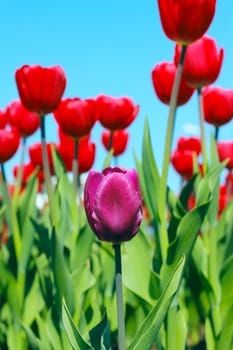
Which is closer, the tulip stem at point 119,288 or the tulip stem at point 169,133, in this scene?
the tulip stem at point 119,288

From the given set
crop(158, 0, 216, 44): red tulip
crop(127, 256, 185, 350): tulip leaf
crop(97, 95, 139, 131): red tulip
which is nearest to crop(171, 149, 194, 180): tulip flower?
crop(97, 95, 139, 131): red tulip

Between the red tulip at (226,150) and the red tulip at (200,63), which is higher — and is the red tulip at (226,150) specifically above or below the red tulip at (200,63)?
below

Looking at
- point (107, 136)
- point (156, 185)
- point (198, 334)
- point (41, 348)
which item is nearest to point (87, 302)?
point (41, 348)

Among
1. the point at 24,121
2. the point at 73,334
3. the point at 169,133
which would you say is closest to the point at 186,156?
the point at 24,121

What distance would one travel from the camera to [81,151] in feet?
8.49

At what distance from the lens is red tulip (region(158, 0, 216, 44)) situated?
160cm

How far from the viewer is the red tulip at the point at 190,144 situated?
116 inches

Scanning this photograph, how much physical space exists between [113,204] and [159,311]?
24 cm

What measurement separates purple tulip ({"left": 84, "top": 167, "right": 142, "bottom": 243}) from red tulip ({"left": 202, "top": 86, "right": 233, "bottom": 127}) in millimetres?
1285

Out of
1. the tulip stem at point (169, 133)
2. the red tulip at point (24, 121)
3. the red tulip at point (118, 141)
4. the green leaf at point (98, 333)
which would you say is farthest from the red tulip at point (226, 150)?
the green leaf at point (98, 333)

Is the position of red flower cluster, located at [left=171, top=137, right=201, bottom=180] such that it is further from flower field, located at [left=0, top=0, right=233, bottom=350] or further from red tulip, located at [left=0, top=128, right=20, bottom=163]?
red tulip, located at [left=0, top=128, right=20, bottom=163]

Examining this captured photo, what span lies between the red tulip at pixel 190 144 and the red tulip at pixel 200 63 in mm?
959

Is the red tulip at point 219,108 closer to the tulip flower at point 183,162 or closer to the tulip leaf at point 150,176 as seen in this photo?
the tulip leaf at point 150,176

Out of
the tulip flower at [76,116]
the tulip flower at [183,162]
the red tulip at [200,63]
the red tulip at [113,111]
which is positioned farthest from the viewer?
the tulip flower at [183,162]
